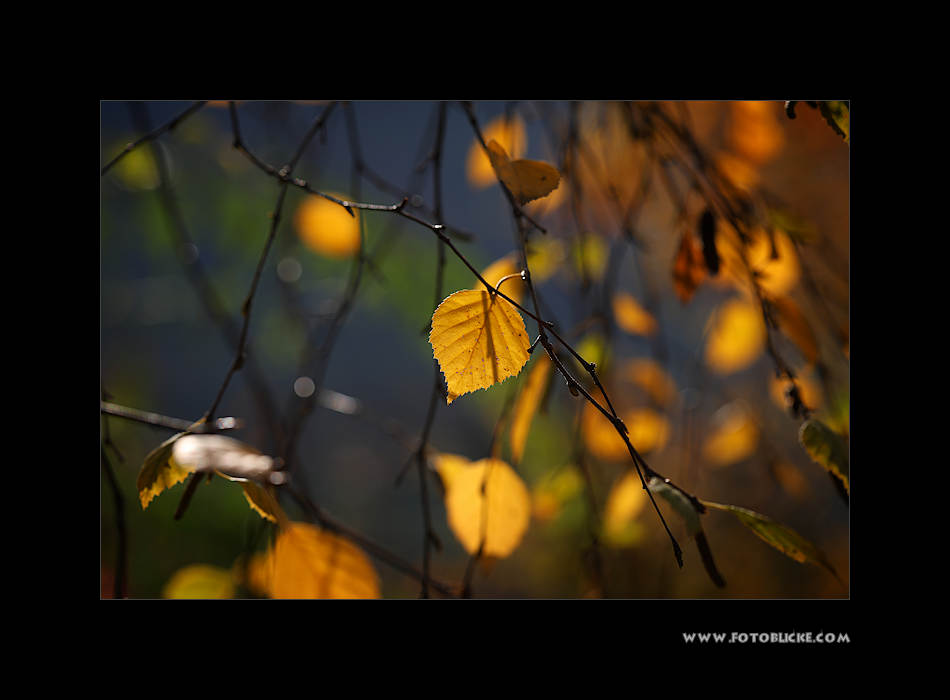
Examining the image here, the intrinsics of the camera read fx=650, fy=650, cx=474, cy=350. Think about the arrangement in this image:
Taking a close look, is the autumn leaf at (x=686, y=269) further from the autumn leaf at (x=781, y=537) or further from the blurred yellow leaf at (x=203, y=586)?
the blurred yellow leaf at (x=203, y=586)

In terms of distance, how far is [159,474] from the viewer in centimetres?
37

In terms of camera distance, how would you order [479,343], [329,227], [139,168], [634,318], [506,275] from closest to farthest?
[479,343] → [506,275] → [634,318] → [329,227] → [139,168]

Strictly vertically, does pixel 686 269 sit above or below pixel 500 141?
below

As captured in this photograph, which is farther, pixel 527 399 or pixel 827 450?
pixel 527 399

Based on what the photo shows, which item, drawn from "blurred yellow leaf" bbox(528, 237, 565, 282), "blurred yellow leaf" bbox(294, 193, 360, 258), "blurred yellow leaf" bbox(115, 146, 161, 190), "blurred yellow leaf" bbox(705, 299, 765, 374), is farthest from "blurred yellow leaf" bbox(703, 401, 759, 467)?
"blurred yellow leaf" bbox(115, 146, 161, 190)

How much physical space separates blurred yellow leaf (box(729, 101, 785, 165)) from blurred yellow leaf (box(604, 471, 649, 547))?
0.35 m

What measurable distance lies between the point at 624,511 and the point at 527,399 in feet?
0.76

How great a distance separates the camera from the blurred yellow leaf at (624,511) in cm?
71

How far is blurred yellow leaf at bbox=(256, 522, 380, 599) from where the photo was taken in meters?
0.46

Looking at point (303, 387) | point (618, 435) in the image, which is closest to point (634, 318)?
point (618, 435)

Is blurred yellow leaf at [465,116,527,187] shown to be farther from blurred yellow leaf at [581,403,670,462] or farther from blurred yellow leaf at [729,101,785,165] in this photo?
blurred yellow leaf at [581,403,670,462]

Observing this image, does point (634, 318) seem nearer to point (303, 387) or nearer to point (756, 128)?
point (756, 128)
